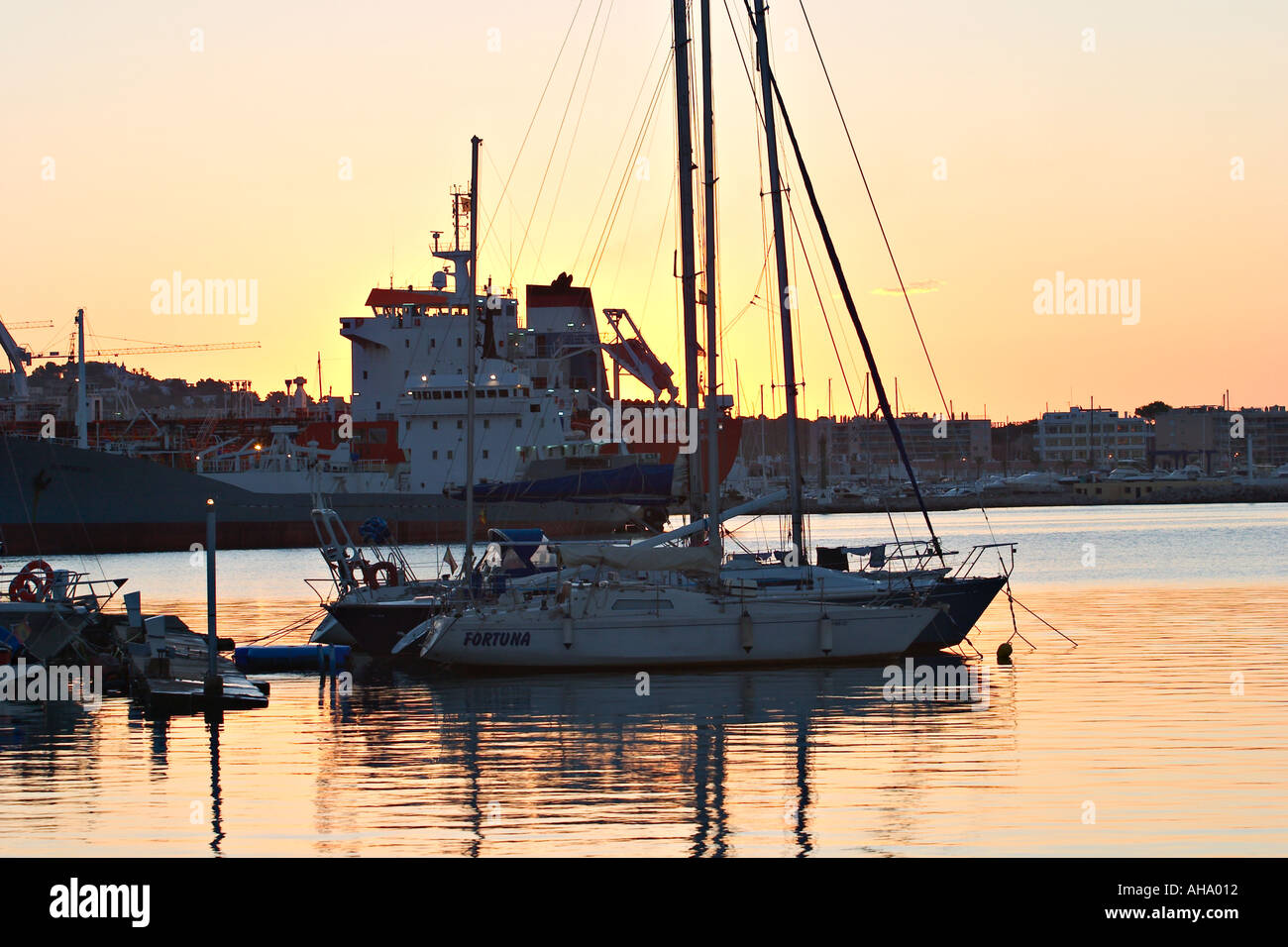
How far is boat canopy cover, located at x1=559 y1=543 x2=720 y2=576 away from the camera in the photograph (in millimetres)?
21641

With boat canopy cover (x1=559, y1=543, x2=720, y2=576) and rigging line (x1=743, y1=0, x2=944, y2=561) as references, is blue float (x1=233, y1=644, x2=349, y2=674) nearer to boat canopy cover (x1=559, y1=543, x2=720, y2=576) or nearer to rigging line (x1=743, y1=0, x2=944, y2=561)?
boat canopy cover (x1=559, y1=543, x2=720, y2=576)

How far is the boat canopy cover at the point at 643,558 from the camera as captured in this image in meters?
21.6

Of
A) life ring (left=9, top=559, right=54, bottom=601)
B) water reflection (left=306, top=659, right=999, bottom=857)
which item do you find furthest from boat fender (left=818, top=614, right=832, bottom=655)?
life ring (left=9, top=559, right=54, bottom=601)

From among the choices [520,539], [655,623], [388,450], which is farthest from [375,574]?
[388,450]

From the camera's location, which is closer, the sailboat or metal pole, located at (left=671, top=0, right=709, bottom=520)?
the sailboat

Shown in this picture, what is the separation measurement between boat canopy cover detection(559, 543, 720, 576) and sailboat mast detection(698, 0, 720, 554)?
623 mm

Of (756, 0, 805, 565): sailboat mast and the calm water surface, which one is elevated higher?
(756, 0, 805, 565): sailboat mast

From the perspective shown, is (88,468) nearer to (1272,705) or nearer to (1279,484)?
(1272,705)

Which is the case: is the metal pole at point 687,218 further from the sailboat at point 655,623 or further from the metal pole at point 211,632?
the metal pole at point 211,632

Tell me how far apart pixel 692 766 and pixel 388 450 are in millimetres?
66780
